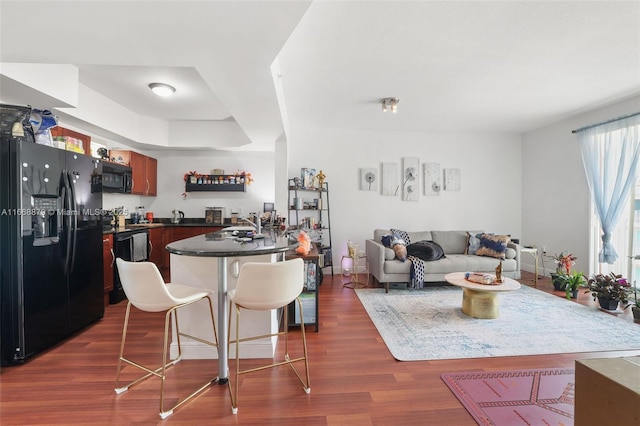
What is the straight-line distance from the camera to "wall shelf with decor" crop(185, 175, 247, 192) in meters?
5.32

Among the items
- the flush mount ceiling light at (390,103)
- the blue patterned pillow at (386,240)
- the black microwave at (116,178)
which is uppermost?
the flush mount ceiling light at (390,103)

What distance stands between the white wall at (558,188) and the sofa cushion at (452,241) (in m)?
1.46

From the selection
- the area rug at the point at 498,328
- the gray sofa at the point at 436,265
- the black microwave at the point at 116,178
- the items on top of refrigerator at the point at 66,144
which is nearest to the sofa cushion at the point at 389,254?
the gray sofa at the point at 436,265

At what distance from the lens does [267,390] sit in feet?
6.17

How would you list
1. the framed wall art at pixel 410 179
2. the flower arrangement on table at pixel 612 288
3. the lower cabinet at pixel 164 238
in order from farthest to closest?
1. the framed wall art at pixel 410 179
2. the lower cabinet at pixel 164 238
3. the flower arrangement on table at pixel 612 288

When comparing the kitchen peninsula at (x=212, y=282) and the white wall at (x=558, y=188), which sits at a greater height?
the white wall at (x=558, y=188)

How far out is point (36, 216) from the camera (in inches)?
89.9

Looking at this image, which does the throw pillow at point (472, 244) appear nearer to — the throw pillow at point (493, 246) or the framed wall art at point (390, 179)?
the throw pillow at point (493, 246)

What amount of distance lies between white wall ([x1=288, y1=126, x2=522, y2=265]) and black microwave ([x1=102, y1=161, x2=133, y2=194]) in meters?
2.58

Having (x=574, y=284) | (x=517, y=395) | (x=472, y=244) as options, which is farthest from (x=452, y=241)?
(x=517, y=395)

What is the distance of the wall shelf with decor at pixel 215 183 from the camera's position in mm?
5324

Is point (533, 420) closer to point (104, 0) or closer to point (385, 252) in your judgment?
point (385, 252)

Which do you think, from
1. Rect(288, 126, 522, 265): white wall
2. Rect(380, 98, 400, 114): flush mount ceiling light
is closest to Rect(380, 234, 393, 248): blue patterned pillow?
Rect(288, 126, 522, 265): white wall

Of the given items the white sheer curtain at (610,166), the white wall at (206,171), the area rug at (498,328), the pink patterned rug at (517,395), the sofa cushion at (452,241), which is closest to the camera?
the pink patterned rug at (517,395)
